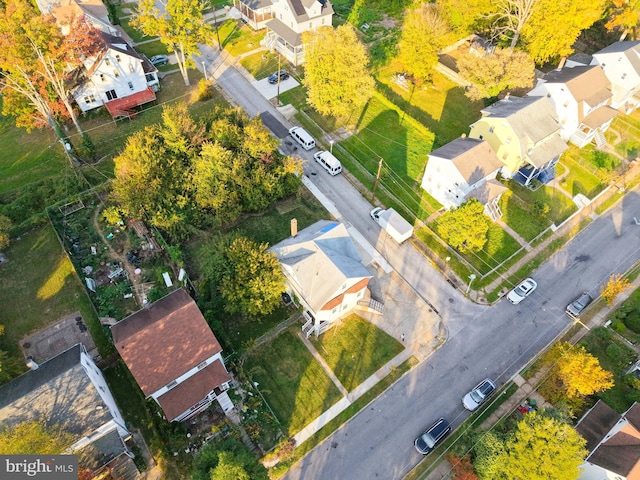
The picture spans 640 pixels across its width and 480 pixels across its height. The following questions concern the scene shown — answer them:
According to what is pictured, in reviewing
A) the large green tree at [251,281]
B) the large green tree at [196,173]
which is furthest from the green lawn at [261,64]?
the large green tree at [251,281]

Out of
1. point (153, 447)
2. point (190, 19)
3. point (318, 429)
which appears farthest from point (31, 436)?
point (190, 19)

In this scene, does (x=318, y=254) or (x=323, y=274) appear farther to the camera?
(x=318, y=254)

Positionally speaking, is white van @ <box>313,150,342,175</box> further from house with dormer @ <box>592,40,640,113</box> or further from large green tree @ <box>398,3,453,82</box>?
house with dormer @ <box>592,40,640,113</box>

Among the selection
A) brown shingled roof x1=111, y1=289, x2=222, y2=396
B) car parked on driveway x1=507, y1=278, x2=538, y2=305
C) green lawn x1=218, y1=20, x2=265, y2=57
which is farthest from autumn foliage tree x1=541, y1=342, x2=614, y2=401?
green lawn x1=218, y1=20, x2=265, y2=57

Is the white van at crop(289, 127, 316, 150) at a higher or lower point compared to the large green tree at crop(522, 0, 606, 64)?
higher

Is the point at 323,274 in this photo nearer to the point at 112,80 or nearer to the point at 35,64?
the point at 35,64

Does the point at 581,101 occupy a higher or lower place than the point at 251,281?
lower

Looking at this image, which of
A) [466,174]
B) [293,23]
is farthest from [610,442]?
[293,23]
